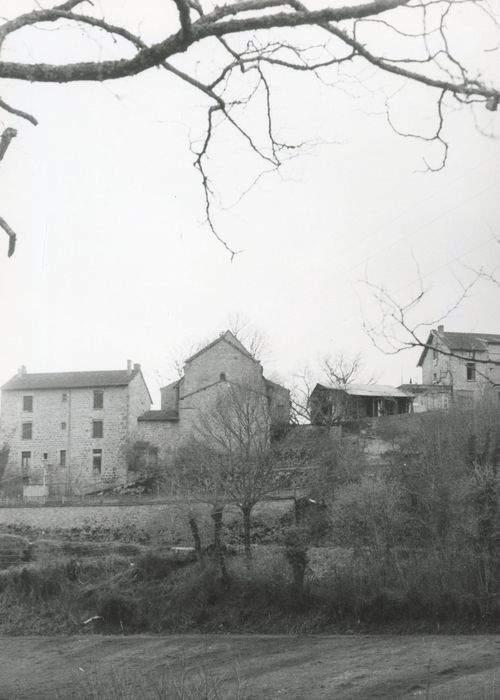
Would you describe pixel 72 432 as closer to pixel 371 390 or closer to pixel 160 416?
pixel 160 416

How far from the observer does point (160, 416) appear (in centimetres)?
4969

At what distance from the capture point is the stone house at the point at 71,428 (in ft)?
161

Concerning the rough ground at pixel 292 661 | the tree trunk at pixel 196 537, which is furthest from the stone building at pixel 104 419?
the rough ground at pixel 292 661

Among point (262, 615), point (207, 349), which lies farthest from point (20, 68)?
point (207, 349)

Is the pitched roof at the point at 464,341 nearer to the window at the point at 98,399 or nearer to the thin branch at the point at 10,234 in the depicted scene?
the thin branch at the point at 10,234

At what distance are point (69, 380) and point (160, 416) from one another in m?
7.01

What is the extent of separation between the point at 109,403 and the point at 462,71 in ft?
156

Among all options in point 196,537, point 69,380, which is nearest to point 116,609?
point 196,537

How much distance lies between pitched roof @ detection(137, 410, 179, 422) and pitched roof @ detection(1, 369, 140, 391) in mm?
2450

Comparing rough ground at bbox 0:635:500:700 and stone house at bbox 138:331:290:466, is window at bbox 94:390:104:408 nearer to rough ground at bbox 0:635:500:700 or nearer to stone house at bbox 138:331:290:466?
stone house at bbox 138:331:290:466

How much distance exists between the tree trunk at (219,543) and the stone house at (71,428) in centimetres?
1635

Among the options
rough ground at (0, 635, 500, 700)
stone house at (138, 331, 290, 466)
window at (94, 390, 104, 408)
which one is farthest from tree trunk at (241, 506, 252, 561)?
window at (94, 390, 104, 408)

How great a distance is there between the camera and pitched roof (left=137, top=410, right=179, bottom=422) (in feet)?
161

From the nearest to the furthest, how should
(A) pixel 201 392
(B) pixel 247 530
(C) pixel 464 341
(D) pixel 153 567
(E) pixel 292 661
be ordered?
1. (C) pixel 464 341
2. (E) pixel 292 661
3. (D) pixel 153 567
4. (B) pixel 247 530
5. (A) pixel 201 392
